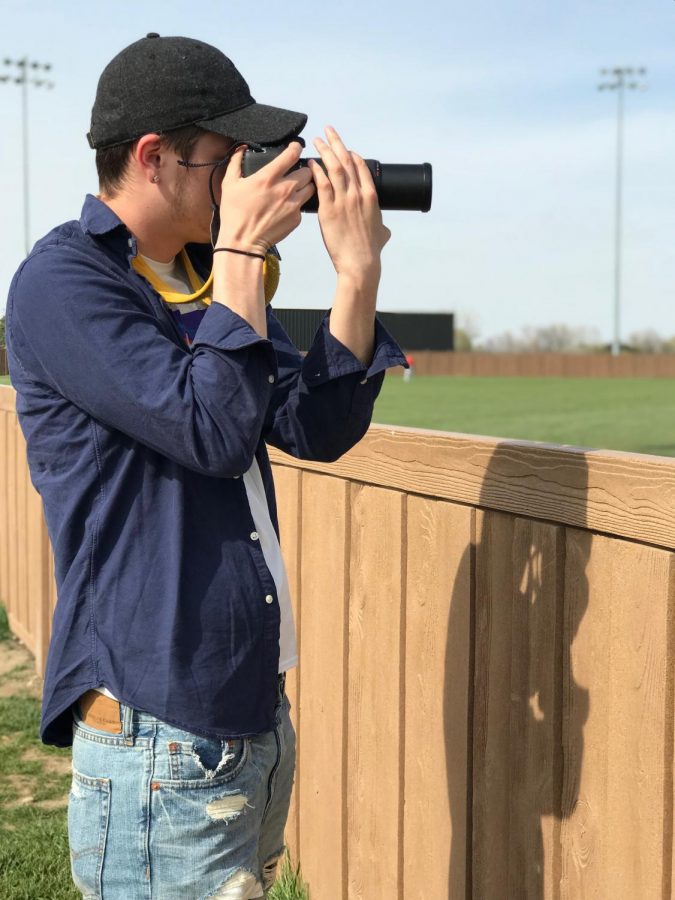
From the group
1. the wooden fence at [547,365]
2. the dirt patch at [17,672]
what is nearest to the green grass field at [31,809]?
the dirt patch at [17,672]

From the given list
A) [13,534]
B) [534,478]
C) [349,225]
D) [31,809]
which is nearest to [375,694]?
[534,478]

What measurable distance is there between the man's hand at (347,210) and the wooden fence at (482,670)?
51cm

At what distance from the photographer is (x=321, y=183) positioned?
1.81 m

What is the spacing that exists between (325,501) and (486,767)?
3.05ft

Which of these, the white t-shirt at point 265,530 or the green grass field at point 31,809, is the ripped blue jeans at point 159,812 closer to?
the white t-shirt at point 265,530

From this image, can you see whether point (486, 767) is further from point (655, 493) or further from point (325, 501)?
point (325, 501)

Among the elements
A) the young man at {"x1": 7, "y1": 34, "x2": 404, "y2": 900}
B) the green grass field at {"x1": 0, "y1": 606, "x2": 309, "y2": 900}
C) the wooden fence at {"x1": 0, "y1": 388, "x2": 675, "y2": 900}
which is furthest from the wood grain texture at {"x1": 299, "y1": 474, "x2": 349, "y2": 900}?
the young man at {"x1": 7, "y1": 34, "x2": 404, "y2": 900}

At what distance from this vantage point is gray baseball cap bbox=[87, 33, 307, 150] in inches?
70.4

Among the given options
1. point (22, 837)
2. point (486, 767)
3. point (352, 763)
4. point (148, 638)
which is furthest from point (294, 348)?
point (22, 837)

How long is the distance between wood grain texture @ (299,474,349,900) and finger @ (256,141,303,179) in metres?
1.25

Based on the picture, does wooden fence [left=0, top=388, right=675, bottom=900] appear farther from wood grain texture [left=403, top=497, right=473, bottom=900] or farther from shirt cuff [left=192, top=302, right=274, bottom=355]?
shirt cuff [left=192, top=302, right=274, bottom=355]

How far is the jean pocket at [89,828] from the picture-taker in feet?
5.71

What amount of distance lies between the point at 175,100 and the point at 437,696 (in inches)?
52.5

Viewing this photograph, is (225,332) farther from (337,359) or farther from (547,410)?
(547,410)
